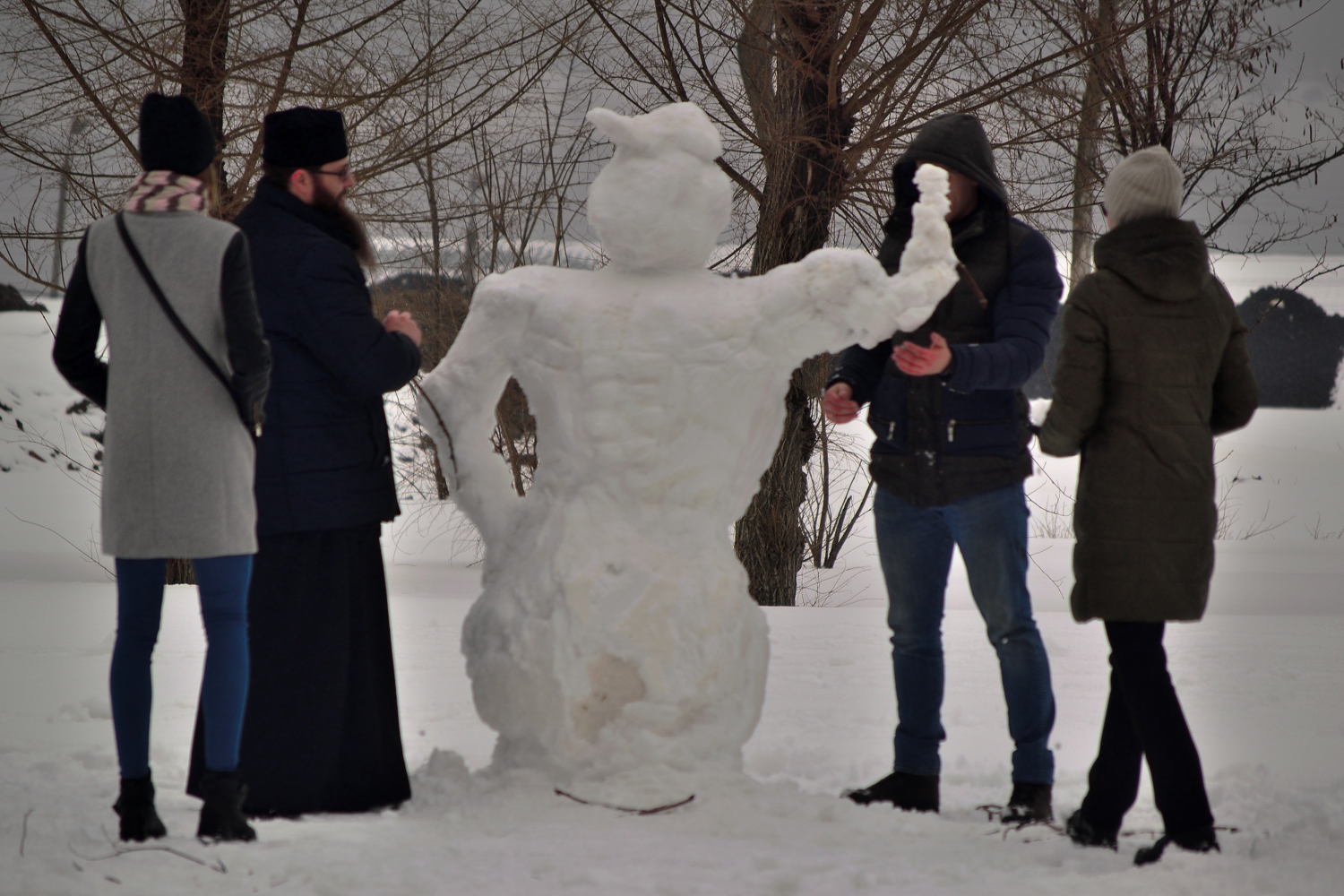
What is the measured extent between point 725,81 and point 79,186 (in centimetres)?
371

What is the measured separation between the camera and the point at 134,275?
255 cm

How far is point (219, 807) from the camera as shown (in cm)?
261

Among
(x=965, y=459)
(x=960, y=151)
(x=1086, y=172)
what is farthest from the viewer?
(x=1086, y=172)

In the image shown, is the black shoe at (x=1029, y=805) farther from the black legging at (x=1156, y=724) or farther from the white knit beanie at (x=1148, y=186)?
the white knit beanie at (x=1148, y=186)

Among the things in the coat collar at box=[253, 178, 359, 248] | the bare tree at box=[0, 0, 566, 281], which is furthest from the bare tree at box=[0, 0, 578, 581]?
the coat collar at box=[253, 178, 359, 248]

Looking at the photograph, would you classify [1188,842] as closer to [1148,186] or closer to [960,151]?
[1148,186]

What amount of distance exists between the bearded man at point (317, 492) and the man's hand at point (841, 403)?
1.16 m

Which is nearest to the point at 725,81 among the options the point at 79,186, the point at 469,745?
the point at 79,186

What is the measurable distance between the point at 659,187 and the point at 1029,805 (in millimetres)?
1918

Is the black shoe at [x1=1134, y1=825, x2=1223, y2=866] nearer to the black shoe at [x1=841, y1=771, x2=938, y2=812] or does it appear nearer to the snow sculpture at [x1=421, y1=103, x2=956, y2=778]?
the black shoe at [x1=841, y1=771, x2=938, y2=812]

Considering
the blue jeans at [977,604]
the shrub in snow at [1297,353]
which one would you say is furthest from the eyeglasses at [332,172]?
the shrub in snow at [1297,353]

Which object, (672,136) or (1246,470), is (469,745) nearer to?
(672,136)

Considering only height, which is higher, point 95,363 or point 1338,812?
point 95,363

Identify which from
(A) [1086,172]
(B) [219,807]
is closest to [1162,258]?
(B) [219,807]
